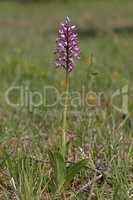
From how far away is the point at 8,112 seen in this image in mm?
4355

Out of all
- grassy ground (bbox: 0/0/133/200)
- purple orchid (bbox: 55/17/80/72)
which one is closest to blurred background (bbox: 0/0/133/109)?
grassy ground (bbox: 0/0/133/200)

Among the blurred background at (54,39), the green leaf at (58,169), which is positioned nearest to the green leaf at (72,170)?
the green leaf at (58,169)

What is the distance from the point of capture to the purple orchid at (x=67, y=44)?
243 centimetres

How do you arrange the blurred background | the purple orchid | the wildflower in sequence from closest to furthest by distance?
the purple orchid < the wildflower < the blurred background

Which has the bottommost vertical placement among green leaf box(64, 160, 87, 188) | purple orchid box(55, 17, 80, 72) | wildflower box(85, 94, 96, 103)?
green leaf box(64, 160, 87, 188)

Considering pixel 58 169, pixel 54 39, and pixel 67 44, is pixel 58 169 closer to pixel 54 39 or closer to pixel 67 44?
pixel 67 44

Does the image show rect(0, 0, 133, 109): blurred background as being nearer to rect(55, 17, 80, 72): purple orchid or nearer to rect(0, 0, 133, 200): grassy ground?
rect(0, 0, 133, 200): grassy ground

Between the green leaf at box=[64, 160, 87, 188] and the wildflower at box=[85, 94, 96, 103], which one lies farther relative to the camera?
the wildflower at box=[85, 94, 96, 103]

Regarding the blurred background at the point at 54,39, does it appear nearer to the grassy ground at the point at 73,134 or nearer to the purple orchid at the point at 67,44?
the grassy ground at the point at 73,134

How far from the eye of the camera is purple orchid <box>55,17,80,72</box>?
243 centimetres

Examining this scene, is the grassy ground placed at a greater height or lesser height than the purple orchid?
lesser

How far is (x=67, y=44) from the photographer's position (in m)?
2.43

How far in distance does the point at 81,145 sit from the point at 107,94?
72.3 inches

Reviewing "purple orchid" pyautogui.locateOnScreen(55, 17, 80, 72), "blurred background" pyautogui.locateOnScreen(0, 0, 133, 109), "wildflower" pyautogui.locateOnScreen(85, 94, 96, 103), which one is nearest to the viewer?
"purple orchid" pyautogui.locateOnScreen(55, 17, 80, 72)
